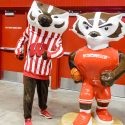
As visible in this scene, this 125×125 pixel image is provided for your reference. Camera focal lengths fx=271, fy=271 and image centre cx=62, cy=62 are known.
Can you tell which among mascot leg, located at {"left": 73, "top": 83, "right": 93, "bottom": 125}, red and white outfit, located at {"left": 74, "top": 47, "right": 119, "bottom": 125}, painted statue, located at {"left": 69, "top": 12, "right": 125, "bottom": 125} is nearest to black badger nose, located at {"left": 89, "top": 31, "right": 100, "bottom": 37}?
painted statue, located at {"left": 69, "top": 12, "right": 125, "bottom": 125}

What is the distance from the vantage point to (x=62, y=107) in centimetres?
338

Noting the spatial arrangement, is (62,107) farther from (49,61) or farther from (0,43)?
(0,43)

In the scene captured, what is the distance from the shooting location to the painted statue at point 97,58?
2.41m

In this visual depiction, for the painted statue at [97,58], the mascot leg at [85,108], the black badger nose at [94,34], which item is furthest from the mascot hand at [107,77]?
the black badger nose at [94,34]

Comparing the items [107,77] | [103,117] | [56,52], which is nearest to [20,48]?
[56,52]

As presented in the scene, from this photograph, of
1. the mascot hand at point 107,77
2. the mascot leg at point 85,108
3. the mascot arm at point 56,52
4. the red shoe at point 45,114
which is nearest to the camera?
the mascot hand at point 107,77

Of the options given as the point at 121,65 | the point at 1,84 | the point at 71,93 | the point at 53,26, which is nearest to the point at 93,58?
the point at 121,65

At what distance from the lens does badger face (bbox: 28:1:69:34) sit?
102 inches

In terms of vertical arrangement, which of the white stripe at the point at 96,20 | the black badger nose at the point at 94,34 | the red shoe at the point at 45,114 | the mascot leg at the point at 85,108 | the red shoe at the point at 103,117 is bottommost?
the red shoe at the point at 45,114

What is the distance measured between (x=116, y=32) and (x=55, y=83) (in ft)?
6.58

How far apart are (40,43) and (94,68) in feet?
2.03

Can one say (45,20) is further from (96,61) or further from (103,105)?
(103,105)

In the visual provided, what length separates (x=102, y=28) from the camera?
2.43 m

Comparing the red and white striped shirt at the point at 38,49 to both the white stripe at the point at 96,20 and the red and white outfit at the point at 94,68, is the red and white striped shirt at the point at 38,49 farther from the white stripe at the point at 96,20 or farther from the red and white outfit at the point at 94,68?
the white stripe at the point at 96,20
